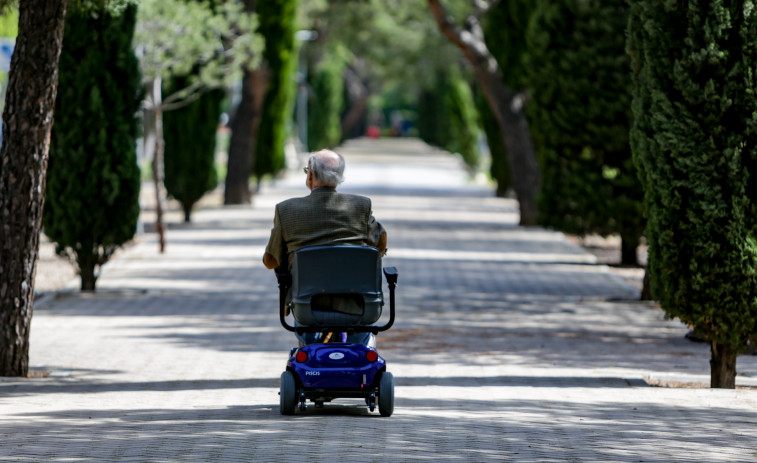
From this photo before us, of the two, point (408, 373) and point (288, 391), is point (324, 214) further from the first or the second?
point (408, 373)

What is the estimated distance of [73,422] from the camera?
24.6ft

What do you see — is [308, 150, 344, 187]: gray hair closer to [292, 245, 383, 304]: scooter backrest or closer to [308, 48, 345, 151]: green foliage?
[292, 245, 383, 304]: scooter backrest

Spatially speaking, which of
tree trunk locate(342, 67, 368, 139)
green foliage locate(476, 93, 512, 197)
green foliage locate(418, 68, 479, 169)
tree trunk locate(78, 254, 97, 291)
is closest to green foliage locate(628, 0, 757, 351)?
tree trunk locate(78, 254, 97, 291)

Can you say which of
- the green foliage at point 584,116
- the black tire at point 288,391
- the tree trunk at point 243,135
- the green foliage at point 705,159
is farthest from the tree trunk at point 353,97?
the black tire at point 288,391

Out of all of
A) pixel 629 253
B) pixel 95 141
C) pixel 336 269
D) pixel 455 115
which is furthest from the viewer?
pixel 455 115

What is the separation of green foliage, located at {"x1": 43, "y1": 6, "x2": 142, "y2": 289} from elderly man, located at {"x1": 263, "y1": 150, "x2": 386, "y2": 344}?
794 centimetres

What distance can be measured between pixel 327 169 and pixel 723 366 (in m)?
3.72

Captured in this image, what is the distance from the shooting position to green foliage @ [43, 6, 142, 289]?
14914 millimetres

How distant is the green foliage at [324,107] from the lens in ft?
198

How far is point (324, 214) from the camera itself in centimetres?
743

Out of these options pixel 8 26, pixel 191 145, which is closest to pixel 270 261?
pixel 191 145

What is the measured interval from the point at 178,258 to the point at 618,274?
20.5ft

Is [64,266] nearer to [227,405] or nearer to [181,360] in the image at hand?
[181,360]

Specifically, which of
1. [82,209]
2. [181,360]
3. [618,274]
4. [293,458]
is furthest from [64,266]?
[293,458]
